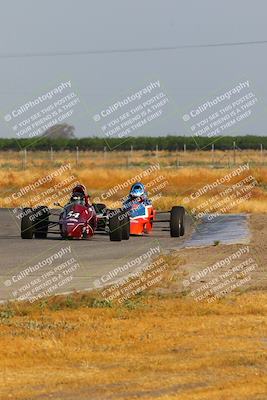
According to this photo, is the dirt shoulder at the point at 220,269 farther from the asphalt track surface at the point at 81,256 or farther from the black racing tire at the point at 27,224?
the black racing tire at the point at 27,224

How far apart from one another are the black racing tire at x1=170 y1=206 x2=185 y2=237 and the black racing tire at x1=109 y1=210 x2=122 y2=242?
2.39m

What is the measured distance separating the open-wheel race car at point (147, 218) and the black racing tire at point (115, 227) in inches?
65.1

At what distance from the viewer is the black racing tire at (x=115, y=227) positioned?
3011 centimetres

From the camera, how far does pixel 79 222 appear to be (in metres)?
30.4

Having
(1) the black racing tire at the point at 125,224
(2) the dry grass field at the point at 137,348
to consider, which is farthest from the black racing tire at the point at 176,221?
(2) the dry grass field at the point at 137,348

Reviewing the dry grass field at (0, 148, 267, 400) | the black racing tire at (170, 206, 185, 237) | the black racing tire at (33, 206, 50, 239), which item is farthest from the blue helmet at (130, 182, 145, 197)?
the dry grass field at (0, 148, 267, 400)

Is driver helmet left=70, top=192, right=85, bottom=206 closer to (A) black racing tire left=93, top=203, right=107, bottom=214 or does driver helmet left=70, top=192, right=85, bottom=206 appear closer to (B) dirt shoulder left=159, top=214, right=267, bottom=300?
(A) black racing tire left=93, top=203, right=107, bottom=214

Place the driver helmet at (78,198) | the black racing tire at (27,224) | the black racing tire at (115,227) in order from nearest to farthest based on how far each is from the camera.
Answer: the black racing tire at (115,227)
the driver helmet at (78,198)
the black racing tire at (27,224)

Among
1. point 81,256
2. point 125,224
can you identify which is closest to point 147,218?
point 125,224

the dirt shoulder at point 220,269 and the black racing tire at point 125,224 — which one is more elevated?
the black racing tire at point 125,224

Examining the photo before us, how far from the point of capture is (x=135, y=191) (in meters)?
32.3

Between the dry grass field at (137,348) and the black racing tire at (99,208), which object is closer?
the dry grass field at (137,348)

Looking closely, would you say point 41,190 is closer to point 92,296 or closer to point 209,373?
point 92,296

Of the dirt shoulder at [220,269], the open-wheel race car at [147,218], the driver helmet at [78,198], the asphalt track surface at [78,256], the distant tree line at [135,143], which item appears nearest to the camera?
the dirt shoulder at [220,269]
